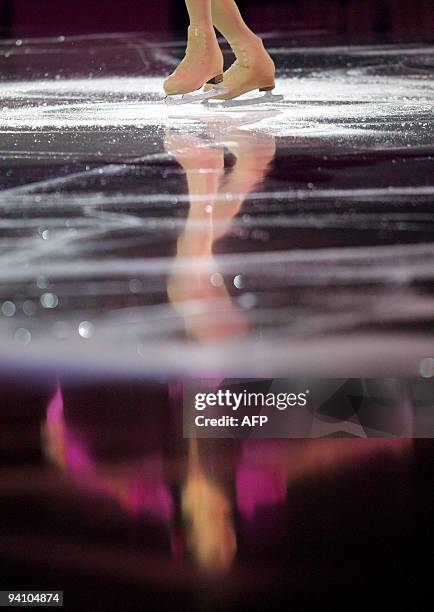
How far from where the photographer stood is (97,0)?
855cm

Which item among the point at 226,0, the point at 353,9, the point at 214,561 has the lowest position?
the point at 214,561

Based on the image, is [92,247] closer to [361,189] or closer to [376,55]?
[361,189]

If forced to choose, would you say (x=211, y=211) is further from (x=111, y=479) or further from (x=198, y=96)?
(x=198, y=96)

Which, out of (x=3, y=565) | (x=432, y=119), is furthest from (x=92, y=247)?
(x=432, y=119)

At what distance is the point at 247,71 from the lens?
3.68 m

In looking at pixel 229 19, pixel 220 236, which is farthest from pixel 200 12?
pixel 220 236

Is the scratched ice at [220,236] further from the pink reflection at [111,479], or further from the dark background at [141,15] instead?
the dark background at [141,15]

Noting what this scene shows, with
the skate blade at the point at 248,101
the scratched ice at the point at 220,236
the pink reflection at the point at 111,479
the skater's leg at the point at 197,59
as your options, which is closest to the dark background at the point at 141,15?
the skate blade at the point at 248,101

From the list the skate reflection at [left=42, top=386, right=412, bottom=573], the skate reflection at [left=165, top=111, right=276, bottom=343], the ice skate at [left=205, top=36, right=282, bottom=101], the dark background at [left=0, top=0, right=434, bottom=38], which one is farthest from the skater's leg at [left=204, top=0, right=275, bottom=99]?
the dark background at [left=0, top=0, right=434, bottom=38]

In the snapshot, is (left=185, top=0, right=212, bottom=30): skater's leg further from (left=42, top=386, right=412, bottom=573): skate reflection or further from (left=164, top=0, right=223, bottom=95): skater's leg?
(left=42, top=386, right=412, bottom=573): skate reflection

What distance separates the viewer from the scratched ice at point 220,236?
155 cm

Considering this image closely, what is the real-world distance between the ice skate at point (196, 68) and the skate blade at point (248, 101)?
0.10ft

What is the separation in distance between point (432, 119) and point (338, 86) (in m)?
0.97

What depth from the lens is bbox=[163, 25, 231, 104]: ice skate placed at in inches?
141
